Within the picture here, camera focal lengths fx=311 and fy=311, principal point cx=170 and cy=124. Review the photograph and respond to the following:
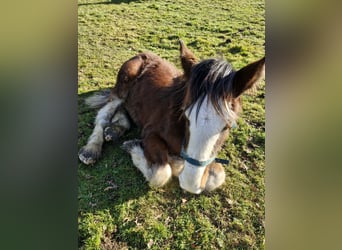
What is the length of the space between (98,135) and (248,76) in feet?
5.25

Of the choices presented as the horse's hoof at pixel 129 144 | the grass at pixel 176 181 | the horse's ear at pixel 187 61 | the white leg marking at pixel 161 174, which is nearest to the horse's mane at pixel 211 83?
the horse's ear at pixel 187 61

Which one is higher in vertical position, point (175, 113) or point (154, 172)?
point (175, 113)

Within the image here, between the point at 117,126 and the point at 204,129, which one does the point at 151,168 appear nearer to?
the point at 117,126

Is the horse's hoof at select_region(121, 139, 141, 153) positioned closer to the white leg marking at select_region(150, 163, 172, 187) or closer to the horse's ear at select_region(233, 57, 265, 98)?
the white leg marking at select_region(150, 163, 172, 187)

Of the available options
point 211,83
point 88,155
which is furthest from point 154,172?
point 211,83

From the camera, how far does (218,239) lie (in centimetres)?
232

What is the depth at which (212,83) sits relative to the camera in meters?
1.82

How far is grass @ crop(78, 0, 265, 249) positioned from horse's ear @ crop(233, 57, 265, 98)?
496 millimetres

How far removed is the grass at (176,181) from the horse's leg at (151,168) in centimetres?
6

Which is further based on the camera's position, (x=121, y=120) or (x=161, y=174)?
(x=121, y=120)

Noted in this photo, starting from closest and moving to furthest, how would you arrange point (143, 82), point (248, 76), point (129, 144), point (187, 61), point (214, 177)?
1. point (248, 76)
2. point (187, 61)
3. point (214, 177)
4. point (129, 144)
5. point (143, 82)

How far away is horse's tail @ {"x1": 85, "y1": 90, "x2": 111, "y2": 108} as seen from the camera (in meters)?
2.95
